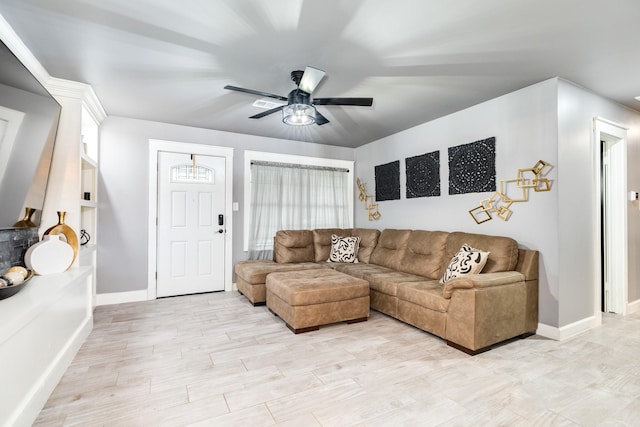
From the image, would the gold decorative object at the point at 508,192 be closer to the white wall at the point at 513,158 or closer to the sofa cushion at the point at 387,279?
the white wall at the point at 513,158

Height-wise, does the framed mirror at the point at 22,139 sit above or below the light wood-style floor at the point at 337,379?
above

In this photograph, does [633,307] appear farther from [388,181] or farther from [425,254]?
[388,181]

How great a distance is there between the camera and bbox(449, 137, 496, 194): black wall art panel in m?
3.41

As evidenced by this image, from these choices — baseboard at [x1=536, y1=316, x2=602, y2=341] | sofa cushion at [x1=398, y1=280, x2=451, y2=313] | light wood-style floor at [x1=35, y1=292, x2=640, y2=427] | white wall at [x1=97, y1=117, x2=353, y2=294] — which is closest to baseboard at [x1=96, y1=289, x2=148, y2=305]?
white wall at [x1=97, y1=117, x2=353, y2=294]

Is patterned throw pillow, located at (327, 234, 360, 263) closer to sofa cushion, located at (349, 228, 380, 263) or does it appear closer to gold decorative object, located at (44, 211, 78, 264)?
sofa cushion, located at (349, 228, 380, 263)

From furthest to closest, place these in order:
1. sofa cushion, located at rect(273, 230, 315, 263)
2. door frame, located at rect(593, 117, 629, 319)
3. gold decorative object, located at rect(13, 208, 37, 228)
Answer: sofa cushion, located at rect(273, 230, 315, 263)
door frame, located at rect(593, 117, 629, 319)
gold decorative object, located at rect(13, 208, 37, 228)

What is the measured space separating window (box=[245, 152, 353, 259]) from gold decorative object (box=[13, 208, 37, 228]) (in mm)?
2578

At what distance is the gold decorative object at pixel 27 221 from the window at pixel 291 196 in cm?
258

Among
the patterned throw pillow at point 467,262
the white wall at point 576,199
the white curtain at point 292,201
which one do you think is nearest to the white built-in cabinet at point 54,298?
the white curtain at point 292,201

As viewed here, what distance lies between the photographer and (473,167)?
3594mm

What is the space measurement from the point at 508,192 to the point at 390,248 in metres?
1.66

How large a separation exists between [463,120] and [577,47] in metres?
1.40

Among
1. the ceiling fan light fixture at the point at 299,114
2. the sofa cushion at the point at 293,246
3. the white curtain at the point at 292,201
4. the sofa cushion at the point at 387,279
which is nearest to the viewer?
the ceiling fan light fixture at the point at 299,114

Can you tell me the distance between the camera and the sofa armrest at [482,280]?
8.35 feet
